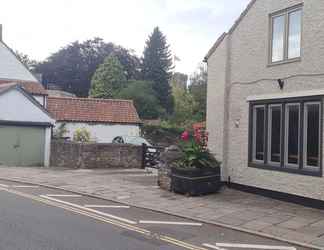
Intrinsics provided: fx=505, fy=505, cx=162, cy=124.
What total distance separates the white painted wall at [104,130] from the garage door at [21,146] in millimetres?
10589

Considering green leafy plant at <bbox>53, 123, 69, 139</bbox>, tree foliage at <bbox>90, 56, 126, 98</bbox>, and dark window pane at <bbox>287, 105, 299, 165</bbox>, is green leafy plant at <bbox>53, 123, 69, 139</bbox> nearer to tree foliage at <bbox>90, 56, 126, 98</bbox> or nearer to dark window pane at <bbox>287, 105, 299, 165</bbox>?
dark window pane at <bbox>287, 105, 299, 165</bbox>

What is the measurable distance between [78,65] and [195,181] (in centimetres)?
6868

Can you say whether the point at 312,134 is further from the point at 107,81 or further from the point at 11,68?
the point at 107,81

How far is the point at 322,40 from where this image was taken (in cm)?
1204

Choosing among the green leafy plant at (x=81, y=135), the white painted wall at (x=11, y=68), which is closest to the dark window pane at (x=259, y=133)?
the green leafy plant at (x=81, y=135)

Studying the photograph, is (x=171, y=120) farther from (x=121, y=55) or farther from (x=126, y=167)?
(x=126, y=167)

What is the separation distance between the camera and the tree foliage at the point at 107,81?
7225cm

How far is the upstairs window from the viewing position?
13005 mm

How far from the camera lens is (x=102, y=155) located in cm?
2291

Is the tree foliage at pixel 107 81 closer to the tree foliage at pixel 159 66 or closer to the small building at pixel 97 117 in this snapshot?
the tree foliage at pixel 159 66

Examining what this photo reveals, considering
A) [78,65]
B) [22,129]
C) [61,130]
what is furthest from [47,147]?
[78,65]

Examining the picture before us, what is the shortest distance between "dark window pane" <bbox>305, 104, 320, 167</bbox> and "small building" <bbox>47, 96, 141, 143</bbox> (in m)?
25.6

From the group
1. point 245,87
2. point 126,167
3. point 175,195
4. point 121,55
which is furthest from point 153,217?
point 121,55

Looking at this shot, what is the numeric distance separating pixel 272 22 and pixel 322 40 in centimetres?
217
